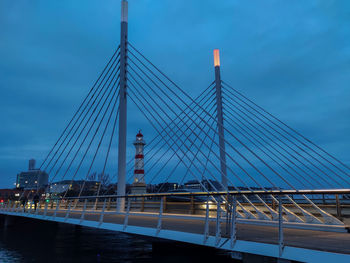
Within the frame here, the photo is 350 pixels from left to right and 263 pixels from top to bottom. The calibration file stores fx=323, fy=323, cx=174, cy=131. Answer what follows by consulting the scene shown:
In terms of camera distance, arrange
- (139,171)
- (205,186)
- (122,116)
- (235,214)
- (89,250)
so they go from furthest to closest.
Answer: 1. (205,186)
2. (139,171)
3. (122,116)
4. (89,250)
5. (235,214)

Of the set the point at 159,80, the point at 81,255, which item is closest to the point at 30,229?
the point at 81,255

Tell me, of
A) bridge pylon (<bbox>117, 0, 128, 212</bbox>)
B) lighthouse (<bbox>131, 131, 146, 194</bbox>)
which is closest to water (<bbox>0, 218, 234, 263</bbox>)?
bridge pylon (<bbox>117, 0, 128, 212</bbox>)

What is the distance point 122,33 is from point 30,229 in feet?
60.8

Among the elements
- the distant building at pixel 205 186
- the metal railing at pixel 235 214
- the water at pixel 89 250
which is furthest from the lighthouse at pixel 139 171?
the metal railing at pixel 235 214

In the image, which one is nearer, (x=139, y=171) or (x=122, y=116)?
(x=122, y=116)

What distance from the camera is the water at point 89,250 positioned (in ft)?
46.1

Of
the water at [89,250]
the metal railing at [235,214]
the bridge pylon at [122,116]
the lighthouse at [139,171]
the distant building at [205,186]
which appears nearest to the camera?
the metal railing at [235,214]

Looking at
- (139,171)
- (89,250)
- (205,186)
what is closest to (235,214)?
(89,250)

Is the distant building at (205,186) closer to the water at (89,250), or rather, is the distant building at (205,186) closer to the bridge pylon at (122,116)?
the water at (89,250)

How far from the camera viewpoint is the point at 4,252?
16.7 metres

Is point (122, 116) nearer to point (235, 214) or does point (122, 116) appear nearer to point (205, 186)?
point (235, 214)

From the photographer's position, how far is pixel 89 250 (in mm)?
16547

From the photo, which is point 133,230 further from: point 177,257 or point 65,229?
point 65,229

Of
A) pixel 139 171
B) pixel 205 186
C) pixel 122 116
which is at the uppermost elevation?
pixel 122 116
